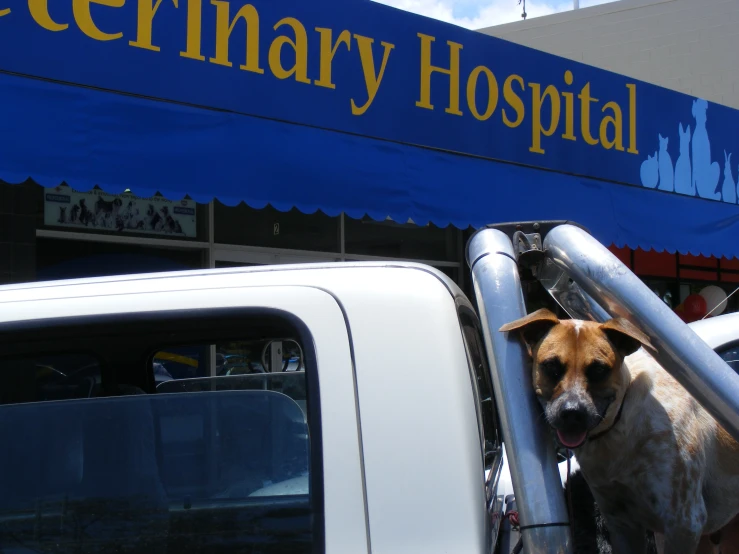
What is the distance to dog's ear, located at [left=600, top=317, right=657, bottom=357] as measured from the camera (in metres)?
1.92

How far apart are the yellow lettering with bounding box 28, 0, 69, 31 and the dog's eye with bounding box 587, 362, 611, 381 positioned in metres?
4.82

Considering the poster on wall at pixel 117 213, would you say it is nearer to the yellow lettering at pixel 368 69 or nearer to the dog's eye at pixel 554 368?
the yellow lettering at pixel 368 69

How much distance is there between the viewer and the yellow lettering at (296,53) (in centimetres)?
684

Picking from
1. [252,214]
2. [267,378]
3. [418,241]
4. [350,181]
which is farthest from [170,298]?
[418,241]

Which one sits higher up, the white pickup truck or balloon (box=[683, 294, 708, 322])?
balloon (box=[683, 294, 708, 322])

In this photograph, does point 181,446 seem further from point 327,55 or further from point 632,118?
point 632,118

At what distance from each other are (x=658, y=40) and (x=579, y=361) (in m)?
16.3

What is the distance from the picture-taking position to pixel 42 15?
568 cm

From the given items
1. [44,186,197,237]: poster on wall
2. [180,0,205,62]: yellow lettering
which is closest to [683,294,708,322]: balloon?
[44,186,197,237]: poster on wall

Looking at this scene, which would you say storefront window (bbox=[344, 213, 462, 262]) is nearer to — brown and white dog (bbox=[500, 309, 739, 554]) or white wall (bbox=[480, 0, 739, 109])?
brown and white dog (bbox=[500, 309, 739, 554])

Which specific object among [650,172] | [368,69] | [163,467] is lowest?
[163,467]

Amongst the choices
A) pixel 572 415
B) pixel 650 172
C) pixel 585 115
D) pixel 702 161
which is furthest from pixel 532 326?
pixel 702 161

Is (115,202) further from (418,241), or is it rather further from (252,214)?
(418,241)

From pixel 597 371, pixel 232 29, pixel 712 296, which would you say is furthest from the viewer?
pixel 712 296
